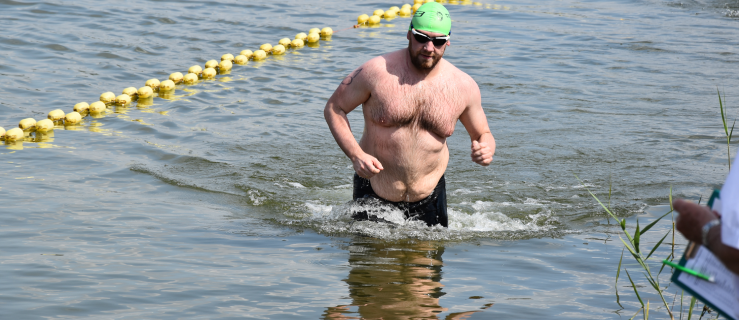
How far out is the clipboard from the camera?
2.06m

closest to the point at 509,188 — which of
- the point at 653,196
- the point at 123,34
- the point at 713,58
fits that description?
the point at 653,196

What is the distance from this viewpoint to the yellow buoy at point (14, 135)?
7.67 meters

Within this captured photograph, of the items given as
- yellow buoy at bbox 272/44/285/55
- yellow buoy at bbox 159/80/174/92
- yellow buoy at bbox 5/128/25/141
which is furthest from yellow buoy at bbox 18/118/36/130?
yellow buoy at bbox 272/44/285/55

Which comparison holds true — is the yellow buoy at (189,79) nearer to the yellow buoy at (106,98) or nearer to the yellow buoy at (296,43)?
the yellow buoy at (106,98)

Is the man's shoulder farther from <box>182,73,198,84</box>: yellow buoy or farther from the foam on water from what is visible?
<box>182,73,198,84</box>: yellow buoy

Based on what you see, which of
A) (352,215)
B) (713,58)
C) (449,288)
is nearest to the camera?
(449,288)

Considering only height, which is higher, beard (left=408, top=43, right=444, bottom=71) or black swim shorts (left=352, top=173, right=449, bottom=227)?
beard (left=408, top=43, right=444, bottom=71)

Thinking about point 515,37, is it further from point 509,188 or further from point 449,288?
point 449,288

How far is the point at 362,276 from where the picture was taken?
4.52m

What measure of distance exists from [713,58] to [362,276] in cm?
1075

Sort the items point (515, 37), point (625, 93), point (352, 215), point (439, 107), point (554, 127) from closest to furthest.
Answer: point (439, 107)
point (352, 215)
point (554, 127)
point (625, 93)
point (515, 37)

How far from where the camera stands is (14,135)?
25.2ft

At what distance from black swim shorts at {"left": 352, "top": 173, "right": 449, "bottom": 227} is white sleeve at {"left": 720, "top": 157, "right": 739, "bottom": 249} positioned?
3.36m

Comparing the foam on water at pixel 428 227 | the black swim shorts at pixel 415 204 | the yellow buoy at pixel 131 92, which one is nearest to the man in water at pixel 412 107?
the black swim shorts at pixel 415 204
